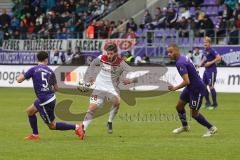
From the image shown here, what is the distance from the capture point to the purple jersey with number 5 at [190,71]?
15.3 m

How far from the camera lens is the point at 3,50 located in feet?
139

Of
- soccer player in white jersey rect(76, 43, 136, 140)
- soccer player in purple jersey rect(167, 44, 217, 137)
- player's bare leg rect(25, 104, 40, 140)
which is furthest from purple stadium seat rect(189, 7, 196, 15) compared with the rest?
player's bare leg rect(25, 104, 40, 140)

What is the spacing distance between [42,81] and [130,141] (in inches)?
87.5

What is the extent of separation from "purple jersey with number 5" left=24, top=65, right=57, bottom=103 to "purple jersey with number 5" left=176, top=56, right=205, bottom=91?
2.71 m

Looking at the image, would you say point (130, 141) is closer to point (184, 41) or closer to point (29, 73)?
point (29, 73)

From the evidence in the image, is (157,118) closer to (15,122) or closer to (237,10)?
(15,122)

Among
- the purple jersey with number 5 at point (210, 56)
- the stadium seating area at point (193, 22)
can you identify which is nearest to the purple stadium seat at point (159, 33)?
the stadium seating area at point (193, 22)

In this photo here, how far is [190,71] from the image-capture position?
15500mm

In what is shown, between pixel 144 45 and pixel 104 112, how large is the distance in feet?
51.1

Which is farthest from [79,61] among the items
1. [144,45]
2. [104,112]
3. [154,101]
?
[104,112]

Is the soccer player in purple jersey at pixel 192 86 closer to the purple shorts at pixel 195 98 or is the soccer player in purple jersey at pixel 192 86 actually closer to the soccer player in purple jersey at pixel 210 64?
the purple shorts at pixel 195 98

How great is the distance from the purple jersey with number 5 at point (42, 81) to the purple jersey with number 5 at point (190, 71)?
271 cm

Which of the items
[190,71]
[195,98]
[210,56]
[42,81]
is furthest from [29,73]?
[210,56]

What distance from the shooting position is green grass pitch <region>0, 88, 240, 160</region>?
41.6 ft
